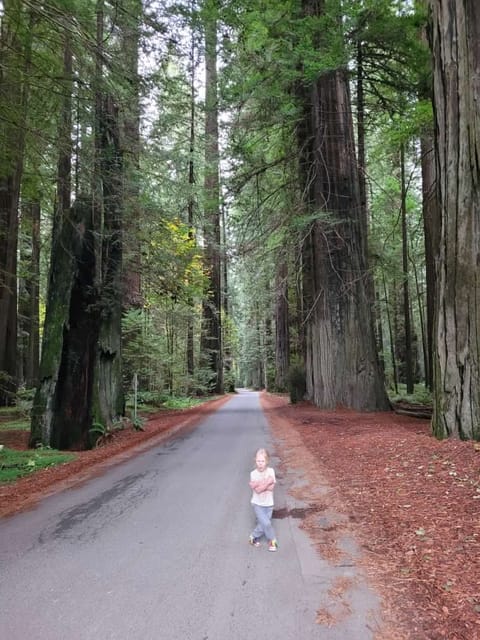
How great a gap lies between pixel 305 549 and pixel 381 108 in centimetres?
1300

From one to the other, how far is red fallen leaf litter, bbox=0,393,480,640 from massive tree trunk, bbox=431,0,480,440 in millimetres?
642

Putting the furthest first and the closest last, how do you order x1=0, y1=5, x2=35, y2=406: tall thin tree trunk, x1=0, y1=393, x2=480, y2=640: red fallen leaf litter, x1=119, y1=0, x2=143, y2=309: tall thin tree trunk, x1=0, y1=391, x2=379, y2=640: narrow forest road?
x1=119, y1=0, x2=143, y2=309: tall thin tree trunk, x1=0, y1=5, x2=35, y2=406: tall thin tree trunk, x1=0, y1=393, x2=480, y2=640: red fallen leaf litter, x1=0, y1=391, x2=379, y2=640: narrow forest road

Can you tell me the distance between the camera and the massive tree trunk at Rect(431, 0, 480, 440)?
643cm

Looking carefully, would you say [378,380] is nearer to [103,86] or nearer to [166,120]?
[103,86]

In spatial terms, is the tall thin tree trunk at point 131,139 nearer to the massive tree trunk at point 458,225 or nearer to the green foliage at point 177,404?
the massive tree trunk at point 458,225

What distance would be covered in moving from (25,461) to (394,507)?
5.99 m

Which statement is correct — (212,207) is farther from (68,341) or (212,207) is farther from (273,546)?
(273,546)

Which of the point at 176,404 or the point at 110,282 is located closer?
the point at 110,282

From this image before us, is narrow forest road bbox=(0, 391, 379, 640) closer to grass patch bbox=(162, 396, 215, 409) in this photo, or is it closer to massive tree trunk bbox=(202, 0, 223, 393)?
massive tree trunk bbox=(202, 0, 223, 393)

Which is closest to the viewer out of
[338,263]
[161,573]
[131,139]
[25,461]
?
[161,573]

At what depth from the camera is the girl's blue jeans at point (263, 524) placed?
382 centimetres

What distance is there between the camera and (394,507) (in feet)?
14.7

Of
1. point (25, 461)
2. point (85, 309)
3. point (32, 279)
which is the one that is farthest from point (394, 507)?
point (32, 279)

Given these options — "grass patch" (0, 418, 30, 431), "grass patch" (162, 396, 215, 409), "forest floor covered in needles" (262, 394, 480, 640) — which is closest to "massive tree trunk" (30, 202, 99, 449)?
"grass patch" (0, 418, 30, 431)
